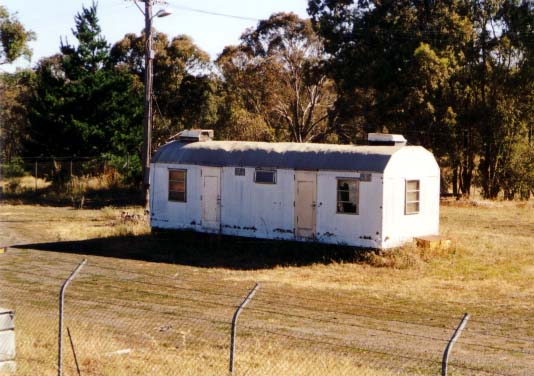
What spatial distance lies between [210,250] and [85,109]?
22452mm

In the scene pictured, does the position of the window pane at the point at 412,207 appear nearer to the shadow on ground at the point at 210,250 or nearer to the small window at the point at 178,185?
the shadow on ground at the point at 210,250

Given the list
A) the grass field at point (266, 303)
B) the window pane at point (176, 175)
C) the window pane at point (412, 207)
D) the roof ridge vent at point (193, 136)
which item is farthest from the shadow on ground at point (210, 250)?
the roof ridge vent at point (193, 136)

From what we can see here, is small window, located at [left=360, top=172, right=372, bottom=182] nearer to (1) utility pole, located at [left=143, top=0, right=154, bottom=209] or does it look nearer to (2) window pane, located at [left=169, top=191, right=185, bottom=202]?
(2) window pane, located at [left=169, top=191, right=185, bottom=202]

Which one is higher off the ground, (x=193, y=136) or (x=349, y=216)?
(x=193, y=136)

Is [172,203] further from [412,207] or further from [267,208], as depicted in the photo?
[412,207]

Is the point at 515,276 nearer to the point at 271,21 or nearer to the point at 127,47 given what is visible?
the point at 271,21

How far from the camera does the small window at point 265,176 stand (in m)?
24.3

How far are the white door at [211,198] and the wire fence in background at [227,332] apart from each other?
17.6 ft

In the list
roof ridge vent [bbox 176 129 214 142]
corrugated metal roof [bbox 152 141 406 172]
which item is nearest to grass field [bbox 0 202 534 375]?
corrugated metal roof [bbox 152 141 406 172]

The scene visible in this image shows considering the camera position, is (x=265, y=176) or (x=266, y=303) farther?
(x=265, y=176)

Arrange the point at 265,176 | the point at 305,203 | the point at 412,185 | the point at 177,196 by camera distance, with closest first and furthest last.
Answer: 1. the point at 305,203
2. the point at 412,185
3. the point at 265,176
4. the point at 177,196

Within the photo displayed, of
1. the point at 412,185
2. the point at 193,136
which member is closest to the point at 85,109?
the point at 193,136

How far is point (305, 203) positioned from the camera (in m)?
23.7

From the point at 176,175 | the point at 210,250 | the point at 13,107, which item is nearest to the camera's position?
the point at 210,250
